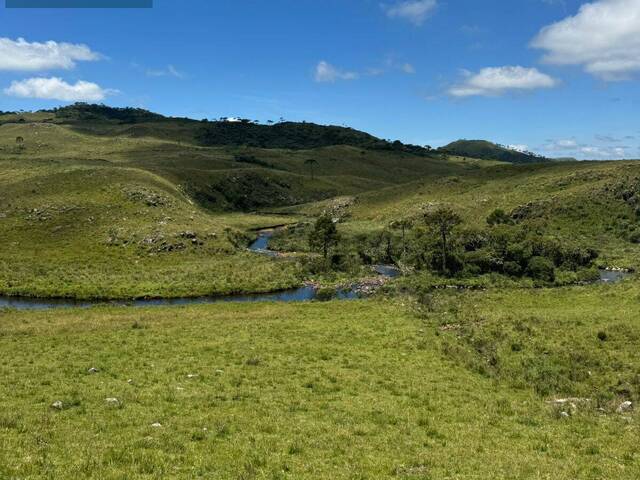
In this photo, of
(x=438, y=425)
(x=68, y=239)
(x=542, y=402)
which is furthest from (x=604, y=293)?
(x=68, y=239)

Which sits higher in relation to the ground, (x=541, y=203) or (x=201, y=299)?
(x=541, y=203)

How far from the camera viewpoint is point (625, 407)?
22.5m

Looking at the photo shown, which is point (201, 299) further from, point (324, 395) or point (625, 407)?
point (625, 407)

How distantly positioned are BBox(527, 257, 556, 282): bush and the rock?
46069mm

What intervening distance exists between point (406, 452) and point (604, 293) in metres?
42.9

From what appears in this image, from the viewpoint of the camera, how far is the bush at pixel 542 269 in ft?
220

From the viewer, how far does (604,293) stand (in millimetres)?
51594

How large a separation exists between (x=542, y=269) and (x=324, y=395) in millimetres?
52119

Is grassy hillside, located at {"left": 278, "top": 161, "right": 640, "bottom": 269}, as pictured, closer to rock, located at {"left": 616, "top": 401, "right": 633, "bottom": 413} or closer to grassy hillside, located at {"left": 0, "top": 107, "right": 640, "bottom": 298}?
grassy hillside, located at {"left": 0, "top": 107, "right": 640, "bottom": 298}

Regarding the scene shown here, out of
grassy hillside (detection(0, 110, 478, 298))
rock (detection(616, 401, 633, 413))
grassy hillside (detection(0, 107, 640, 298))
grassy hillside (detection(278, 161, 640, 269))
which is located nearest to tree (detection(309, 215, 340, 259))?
grassy hillside (detection(0, 107, 640, 298))

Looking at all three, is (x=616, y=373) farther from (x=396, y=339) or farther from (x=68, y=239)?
(x=68, y=239)

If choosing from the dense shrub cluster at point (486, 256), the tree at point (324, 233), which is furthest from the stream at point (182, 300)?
the tree at point (324, 233)

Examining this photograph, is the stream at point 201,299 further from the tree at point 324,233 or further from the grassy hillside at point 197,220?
the tree at point 324,233

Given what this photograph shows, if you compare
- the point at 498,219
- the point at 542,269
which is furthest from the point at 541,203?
the point at 542,269
